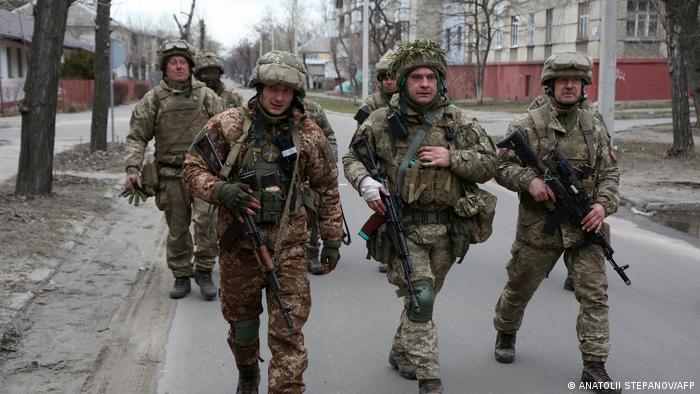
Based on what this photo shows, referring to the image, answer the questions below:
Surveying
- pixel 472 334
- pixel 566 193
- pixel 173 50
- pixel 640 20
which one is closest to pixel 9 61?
pixel 640 20

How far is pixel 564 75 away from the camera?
475 cm

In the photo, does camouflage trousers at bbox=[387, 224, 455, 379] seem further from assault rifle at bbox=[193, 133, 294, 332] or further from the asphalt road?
assault rifle at bbox=[193, 133, 294, 332]

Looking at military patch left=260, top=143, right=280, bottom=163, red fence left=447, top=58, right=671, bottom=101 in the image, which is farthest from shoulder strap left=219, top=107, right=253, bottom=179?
red fence left=447, top=58, right=671, bottom=101

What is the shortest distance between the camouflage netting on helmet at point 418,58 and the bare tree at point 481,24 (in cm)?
3709

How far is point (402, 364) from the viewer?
4.88 meters

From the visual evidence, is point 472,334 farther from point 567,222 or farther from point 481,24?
point 481,24

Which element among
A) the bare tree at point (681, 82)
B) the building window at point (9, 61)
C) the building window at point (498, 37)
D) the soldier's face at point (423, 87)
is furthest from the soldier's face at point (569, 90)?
the building window at point (9, 61)

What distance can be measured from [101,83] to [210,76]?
1113 cm

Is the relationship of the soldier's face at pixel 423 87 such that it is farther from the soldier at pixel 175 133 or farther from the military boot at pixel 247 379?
the soldier at pixel 175 133

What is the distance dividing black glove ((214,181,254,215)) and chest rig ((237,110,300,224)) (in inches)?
4.1

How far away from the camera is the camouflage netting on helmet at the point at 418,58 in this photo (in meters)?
4.39

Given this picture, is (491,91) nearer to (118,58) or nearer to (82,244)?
(118,58)

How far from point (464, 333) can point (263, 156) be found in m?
2.38

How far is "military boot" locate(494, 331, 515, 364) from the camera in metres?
5.12
